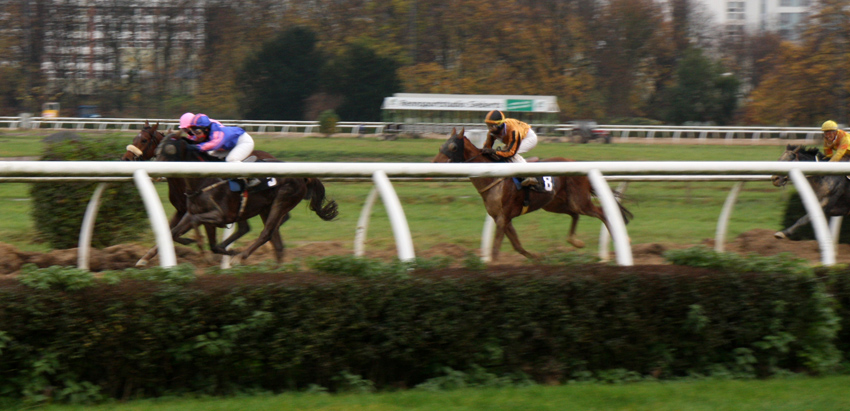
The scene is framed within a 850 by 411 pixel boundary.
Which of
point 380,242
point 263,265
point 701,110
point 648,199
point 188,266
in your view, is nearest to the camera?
point 188,266

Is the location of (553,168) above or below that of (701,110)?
above

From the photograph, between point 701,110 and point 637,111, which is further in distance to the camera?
point 637,111

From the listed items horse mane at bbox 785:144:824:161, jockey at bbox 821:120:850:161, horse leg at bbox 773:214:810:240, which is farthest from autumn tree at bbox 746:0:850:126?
horse leg at bbox 773:214:810:240

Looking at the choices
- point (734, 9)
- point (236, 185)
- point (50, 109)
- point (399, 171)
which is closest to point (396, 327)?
point (399, 171)

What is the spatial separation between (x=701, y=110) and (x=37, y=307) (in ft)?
107

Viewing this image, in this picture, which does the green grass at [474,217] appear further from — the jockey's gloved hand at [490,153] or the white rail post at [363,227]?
the jockey's gloved hand at [490,153]

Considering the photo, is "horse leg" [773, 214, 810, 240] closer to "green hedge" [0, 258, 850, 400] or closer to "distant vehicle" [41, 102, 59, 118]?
"green hedge" [0, 258, 850, 400]

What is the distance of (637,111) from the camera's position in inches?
1500

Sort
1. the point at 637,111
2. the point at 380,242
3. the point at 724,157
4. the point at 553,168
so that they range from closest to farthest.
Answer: the point at 553,168 < the point at 380,242 < the point at 724,157 < the point at 637,111

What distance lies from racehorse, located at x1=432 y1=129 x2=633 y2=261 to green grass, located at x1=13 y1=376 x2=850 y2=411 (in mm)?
2300

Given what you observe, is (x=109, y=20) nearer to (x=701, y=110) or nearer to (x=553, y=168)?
(x=701, y=110)

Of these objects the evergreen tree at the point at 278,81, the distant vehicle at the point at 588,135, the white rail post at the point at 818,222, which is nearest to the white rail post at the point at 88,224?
the white rail post at the point at 818,222

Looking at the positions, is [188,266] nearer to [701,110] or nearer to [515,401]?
[515,401]

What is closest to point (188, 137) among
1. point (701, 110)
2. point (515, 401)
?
point (515, 401)
